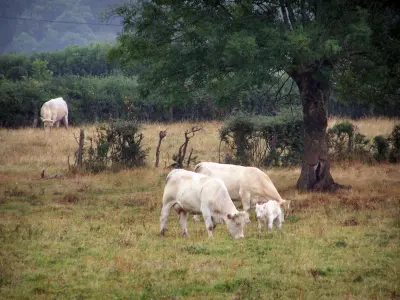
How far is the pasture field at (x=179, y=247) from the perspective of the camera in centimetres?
977

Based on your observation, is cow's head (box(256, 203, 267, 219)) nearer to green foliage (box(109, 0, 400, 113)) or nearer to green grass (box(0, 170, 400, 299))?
green grass (box(0, 170, 400, 299))

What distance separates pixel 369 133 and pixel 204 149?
7.88 m

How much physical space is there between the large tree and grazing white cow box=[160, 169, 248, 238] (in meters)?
4.48

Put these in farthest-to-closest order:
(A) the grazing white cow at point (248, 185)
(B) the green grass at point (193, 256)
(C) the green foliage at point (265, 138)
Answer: (C) the green foliage at point (265, 138)
(A) the grazing white cow at point (248, 185)
(B) the green grass at point (193, 256)

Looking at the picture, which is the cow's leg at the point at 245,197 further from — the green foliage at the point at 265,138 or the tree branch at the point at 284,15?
the green foliage at the point at 265,138

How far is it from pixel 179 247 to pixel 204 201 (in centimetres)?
148

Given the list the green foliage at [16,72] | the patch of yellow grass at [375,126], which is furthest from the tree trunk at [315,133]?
the green foliage at [16,72]

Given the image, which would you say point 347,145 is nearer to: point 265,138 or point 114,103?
point 265,138

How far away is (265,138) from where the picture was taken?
80.6 feet

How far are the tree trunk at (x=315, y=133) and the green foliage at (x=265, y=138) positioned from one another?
4.28 metres

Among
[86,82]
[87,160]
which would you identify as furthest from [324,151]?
[86,82]

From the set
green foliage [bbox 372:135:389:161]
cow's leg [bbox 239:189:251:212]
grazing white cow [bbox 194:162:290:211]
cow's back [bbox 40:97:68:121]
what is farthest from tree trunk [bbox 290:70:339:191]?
cow's back [bbox 40:97:68:121]

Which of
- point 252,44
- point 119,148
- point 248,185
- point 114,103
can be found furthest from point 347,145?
point 114,103

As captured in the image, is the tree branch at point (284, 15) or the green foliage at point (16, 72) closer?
the tree branch at point (284, 15)
